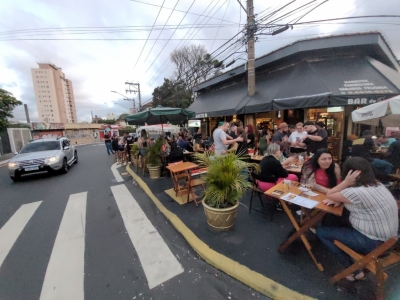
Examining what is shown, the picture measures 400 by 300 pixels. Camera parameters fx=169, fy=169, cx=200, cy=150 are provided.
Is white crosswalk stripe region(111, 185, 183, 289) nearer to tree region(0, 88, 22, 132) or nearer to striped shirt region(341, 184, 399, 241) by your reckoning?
striped shirt region(341, 184, 399, 241)

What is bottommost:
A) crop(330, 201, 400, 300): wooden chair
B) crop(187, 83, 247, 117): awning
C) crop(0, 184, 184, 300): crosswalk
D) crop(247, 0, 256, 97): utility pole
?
crop(0, 184, 184, 300): crosswalk

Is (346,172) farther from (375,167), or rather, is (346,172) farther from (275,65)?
(275,65)

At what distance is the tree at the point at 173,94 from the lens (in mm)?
22453

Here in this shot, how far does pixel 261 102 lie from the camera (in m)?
7.39

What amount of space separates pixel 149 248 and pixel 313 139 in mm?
4814

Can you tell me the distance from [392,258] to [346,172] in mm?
879

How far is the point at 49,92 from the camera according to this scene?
2827 inches

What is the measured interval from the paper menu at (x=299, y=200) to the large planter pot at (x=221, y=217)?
858mm

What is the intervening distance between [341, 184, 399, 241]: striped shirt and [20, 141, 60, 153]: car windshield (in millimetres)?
10301

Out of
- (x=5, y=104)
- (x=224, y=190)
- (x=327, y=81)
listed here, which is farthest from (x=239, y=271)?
(x=5, y=104)

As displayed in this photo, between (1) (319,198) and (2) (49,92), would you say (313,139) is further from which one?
(2) (49,92)

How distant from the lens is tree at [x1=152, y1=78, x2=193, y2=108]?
22.5 m

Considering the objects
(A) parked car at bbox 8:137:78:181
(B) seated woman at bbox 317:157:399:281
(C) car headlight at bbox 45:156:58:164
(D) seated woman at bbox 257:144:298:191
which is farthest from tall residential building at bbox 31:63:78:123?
(B) seated woman at bbox 317:157:399:281

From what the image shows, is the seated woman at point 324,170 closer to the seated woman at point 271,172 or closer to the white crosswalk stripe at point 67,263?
the seated woman at point 271,172
